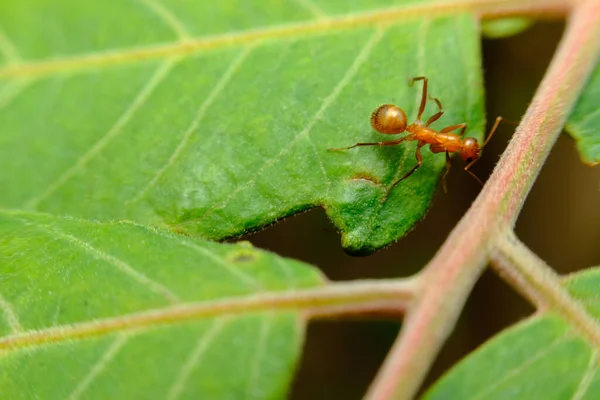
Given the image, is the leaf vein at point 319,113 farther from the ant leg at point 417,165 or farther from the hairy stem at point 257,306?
the hairy stem at point 257,306

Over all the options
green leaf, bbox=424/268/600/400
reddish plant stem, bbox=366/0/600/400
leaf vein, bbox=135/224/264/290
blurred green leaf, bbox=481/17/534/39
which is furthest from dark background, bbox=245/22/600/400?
green leaf, bbox=424/268/600/400

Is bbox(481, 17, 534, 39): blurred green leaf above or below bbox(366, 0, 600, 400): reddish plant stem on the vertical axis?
above

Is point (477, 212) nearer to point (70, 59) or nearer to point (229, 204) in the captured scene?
point (229, 204)

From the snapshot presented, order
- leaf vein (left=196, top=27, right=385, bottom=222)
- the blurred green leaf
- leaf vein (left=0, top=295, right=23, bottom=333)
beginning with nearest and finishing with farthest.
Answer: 1. leaf vein (left=0, top=295, right=23, bottom=333)
2. leaf vein (left=196, top=27, right=385, bottom=222)
3. the blurred green leaf

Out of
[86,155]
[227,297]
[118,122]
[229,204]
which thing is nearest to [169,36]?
[118,122]

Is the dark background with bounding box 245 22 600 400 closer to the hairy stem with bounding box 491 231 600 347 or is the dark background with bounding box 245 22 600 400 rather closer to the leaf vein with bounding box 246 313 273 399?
the hairy stem with bounding box 491 231 600 347
